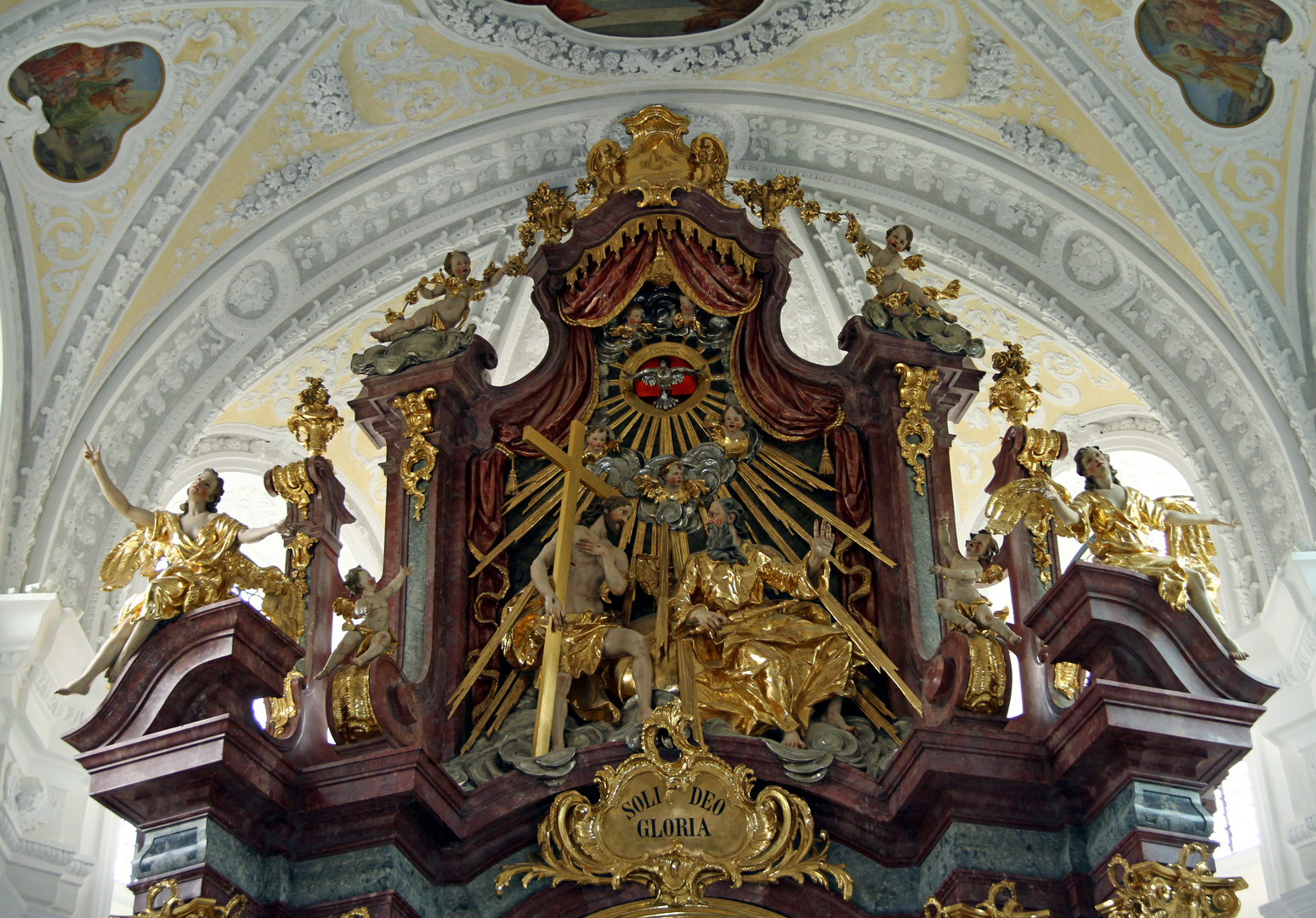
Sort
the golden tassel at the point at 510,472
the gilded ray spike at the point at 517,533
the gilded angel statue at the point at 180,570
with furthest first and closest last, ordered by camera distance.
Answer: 1. the golden tassel at the point at 510,472
2. the gilded ray spike at the point at 517,533
3. the gilded angel statue at the point at 180,570

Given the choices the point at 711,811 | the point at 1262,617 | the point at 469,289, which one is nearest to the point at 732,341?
the point at 469,289

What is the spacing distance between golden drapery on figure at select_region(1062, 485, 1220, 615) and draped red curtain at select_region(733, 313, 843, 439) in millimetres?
1906

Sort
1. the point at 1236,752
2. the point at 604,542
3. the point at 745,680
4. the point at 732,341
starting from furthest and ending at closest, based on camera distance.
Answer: the point at 732,341 → the point at 604,542 → the point at 745,680 → the point at 1236,752

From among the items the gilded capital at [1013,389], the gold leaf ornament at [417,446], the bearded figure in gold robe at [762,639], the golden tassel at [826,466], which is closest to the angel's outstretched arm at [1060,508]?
the gilded capital at [1013,389]

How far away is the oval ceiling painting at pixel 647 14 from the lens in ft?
48.8

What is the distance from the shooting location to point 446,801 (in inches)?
389

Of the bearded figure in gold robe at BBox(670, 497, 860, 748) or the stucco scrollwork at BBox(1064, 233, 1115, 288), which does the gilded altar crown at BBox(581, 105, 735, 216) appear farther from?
the stucco scrollwork at BBox(1064, 233, 1115, 288)

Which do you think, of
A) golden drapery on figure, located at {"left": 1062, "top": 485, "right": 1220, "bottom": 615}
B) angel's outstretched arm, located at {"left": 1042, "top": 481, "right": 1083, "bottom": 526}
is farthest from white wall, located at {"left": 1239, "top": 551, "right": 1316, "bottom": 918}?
angel's outstretched arm, located at {"left": 1042, "top": 481, "right": 1083, "bottom": 526}

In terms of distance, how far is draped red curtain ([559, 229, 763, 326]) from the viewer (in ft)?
41.0

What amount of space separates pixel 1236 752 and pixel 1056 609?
1079 mm

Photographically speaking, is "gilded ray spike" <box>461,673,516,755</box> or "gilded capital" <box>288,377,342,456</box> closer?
"gilded ray spike" <box>461,673,516,755</box>

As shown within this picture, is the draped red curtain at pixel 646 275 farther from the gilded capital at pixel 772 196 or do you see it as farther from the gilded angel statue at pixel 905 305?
the gilded angel statue at pixel 905 305

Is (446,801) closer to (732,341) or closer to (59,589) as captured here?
(732,341)

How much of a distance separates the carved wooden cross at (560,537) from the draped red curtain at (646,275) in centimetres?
111
